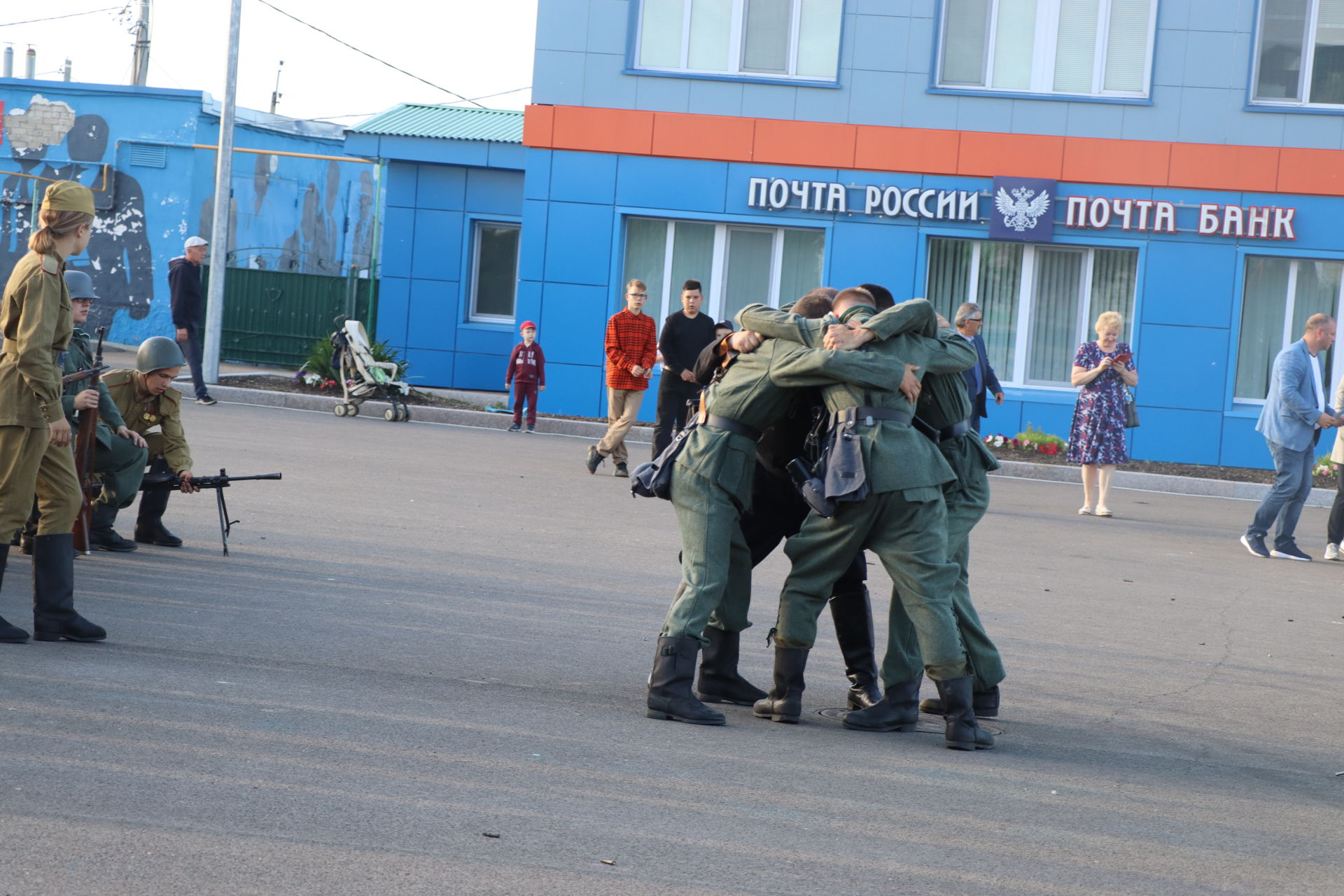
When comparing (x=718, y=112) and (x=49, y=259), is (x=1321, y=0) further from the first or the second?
(x=49, y=259)

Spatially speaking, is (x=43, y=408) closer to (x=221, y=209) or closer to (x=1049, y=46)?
(x=221, y=209)

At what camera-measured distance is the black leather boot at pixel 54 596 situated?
6.23m

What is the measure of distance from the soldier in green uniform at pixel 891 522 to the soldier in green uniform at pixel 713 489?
84 mm

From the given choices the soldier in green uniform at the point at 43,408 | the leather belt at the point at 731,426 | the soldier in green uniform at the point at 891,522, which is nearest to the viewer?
the soldier in green uniform at the point at 891,522

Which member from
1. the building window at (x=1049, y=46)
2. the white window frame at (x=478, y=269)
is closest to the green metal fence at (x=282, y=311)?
the white window frame at (x=478, y=269)

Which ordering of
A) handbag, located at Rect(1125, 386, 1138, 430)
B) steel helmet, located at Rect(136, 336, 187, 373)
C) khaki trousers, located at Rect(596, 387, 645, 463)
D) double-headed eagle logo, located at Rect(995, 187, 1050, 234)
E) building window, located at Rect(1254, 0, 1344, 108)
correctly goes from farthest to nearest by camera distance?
double-headed eagle logo, located at Rect(995, 187, 1050, 234) < building window, located at Rect(1254, 0, 1344, 108) < khaki trousers, located at Rect(596, 387, 645, 463) < handbag, located at Rect(1125, 386, 1138, 430) < steel helmet, located at Rect(136, 336, 187, 373)

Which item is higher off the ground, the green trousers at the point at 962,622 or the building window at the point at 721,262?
the building window at the point at 721,262

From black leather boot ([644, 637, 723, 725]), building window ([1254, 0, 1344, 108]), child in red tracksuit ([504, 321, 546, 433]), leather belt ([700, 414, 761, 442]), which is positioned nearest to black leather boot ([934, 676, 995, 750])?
black leather boot ([644, 637, 723, 725])

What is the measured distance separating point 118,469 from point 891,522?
16.2 feet

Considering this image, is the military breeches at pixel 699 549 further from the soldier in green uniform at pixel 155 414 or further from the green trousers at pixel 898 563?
the soldier in green uniform at pixel 155 414

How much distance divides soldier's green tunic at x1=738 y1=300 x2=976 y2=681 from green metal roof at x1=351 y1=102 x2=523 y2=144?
2038cm

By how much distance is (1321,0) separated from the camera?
1936 cm

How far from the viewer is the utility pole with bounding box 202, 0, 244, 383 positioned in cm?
2047

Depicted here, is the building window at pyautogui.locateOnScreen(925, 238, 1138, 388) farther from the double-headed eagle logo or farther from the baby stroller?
the baby stroller
